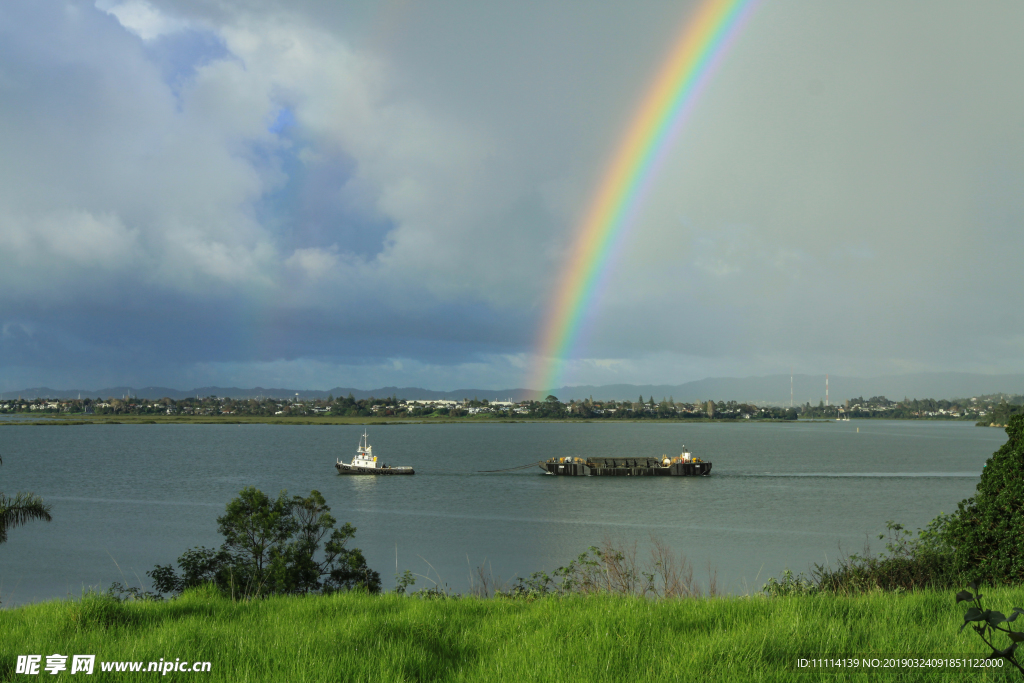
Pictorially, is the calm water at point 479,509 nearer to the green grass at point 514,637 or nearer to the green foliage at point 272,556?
the green foliage at point 272,556

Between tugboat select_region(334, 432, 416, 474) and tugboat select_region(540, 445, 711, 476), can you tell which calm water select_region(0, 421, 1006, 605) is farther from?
tugboat select_region(540, 445, 711, 476)

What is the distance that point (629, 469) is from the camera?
→ 328 feet

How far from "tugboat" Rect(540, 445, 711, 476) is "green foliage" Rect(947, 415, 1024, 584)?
8786 cm

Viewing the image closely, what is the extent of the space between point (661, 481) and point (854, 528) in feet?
131

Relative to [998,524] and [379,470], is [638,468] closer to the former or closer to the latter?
[379,470]

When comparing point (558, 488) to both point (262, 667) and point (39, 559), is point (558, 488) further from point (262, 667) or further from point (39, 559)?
point (262, 667)

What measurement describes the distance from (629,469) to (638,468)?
5.10ft

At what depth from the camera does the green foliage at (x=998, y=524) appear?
8.78 metres

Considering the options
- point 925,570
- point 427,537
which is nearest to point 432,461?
point 427,537

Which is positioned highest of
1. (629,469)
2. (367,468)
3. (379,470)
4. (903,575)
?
(903,575)

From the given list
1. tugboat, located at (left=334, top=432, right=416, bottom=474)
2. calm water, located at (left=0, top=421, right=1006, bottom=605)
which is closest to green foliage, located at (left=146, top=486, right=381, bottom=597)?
calm water, located at (left=0, top=421, right=1006, bottom=605)

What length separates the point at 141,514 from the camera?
6038 centimetres

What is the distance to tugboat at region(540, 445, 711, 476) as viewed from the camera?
95.0 metres

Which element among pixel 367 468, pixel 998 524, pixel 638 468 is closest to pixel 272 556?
pixel 998 524
